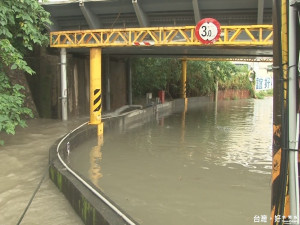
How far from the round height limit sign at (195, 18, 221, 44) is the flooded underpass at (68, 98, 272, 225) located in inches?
128

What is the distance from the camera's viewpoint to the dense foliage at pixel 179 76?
2559 cm

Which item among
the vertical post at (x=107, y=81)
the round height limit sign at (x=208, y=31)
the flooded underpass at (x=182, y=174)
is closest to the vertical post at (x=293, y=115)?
the flooded underpass at (x=182, y=174)

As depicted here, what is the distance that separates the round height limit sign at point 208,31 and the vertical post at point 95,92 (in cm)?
369

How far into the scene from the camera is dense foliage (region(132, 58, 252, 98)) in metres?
25.6

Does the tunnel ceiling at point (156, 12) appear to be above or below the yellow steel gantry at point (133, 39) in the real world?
above

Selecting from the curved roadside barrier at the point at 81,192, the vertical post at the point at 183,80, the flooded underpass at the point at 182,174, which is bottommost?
the flooded underpass at the point at 182,174

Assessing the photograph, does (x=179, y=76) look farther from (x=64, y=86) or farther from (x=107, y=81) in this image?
(x=64, y=86)

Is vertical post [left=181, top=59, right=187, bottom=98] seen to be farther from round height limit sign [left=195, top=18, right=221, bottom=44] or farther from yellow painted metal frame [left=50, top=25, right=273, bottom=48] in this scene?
round height limit sign [left=195, top=18, right=221, bottom=44]

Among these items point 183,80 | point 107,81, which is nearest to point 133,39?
point 107,81

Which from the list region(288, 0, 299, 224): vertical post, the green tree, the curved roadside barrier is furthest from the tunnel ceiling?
region(288, 0, 299, 224): vertical post

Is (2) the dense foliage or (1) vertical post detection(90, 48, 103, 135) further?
(2) the dense foliage

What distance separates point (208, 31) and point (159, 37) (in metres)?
1.64

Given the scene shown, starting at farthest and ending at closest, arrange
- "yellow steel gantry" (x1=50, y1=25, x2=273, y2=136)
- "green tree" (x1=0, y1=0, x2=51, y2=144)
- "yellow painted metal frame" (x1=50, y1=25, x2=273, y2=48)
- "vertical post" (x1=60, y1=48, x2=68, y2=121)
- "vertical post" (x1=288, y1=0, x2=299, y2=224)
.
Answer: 1. "vertical post" (x1=60, y1=48, x2=68, y2=121)
2. "yellow steel gantry" (x1=50, y1=25, x2=273, y2=136)
3. "yellow painted metal frame" (x1=50, y1=25, x2=273, y2=48)
4. "green tree" (x1=0, y1=0, x2=51, y2=144)
5. "vertical post" (x1=288, y1=0, x2=299, y2=224)

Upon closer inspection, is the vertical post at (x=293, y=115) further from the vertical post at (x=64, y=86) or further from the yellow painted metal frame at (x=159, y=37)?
the vertical post at (x=64, y=86)
